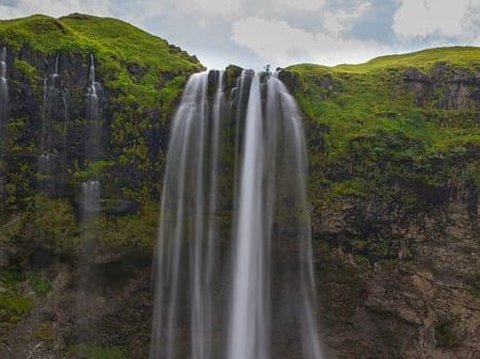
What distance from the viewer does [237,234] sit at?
16.0m

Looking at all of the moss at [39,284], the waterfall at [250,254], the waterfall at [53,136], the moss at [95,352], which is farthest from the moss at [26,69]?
the moss at [95,352]

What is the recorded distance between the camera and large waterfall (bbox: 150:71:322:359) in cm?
1582

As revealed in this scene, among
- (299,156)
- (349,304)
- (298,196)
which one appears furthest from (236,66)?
(349,304)

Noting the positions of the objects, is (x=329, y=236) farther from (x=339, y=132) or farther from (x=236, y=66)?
(x=236, y=66)

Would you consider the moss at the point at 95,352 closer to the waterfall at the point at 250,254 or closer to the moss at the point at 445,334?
the waterfall at the point at 250,254

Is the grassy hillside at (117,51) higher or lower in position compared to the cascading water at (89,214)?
higher

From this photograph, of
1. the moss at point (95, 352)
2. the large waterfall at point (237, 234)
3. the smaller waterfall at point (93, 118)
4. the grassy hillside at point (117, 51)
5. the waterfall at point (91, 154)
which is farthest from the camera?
the grassy hillside at point (117, 51)

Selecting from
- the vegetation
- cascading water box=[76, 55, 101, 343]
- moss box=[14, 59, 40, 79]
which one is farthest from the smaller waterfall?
the vegetation

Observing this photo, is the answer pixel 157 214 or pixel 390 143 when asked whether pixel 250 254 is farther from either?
pixel 390 143

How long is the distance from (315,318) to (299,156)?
198 inches

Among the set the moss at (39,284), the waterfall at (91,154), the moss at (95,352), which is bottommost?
the moss at (95,352)

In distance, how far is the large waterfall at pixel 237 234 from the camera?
51.9 feet

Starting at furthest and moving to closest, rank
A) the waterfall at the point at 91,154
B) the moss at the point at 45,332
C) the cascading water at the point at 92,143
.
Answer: the cascading water at the point at 92,143
the waterfall at the point at 91,154
the moss at the point at 45,332

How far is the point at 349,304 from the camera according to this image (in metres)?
16.0
